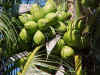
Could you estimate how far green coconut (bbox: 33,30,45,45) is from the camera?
2464 mm

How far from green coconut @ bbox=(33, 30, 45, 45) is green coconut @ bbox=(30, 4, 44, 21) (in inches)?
6.2

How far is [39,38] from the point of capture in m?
2.46

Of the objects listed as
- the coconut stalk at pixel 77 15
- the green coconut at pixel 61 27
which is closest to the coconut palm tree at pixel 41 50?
the coconut stalk at pixel 77 15

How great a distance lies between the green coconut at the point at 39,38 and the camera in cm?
246

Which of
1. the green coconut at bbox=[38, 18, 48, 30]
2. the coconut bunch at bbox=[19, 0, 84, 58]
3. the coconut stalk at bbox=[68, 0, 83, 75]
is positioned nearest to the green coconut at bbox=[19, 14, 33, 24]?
the coconut bunch at bbox=[19, 0, 84, 58]

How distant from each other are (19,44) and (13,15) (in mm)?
335

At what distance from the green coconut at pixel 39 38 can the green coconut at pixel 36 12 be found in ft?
0.52

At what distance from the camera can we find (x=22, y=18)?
8.61ft

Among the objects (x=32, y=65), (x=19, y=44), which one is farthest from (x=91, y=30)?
(x=19, y=44)

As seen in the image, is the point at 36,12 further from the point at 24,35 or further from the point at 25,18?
the point at 24,35

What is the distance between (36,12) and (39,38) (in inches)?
10.5

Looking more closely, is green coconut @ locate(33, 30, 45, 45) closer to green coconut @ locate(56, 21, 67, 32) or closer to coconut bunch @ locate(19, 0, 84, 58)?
coconut bunch @ locate(19, 0, 84, 58)

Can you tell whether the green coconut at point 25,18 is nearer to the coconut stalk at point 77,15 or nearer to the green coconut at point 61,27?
the green coconut at point 61,27

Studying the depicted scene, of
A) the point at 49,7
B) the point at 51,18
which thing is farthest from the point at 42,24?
the point at 49,7
